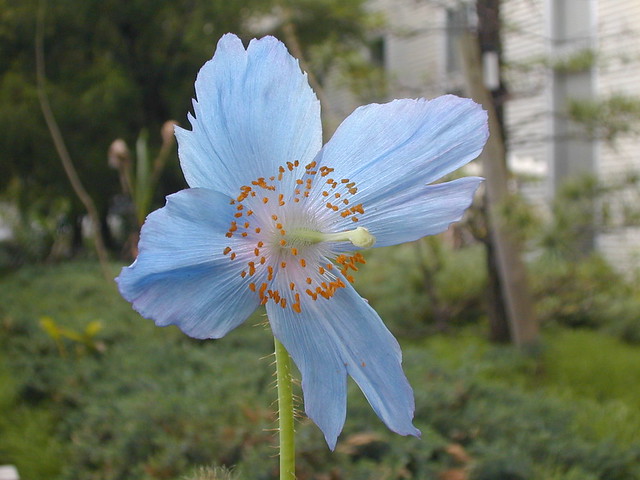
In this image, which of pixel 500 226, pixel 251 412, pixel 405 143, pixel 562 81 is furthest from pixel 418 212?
pixel 562 81

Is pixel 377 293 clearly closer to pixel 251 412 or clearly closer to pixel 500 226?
pixel 500 226

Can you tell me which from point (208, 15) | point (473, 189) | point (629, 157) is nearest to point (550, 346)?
point (629, 157)

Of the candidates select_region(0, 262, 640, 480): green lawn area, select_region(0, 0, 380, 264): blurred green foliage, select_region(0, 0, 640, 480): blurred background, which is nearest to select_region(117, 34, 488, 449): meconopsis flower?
select_region(0, 0, 640, 480): blurred background

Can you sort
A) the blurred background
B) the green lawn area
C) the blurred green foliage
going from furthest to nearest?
the blurred green foliage → the blurred background → the green lawn area

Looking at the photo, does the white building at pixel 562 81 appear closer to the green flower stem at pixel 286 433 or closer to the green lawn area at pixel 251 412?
the green lawn area at pixel 251 412

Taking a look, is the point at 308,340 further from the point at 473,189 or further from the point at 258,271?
the point at 473,189

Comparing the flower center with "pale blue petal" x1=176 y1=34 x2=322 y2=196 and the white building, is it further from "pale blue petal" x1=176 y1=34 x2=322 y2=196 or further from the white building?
the white building
